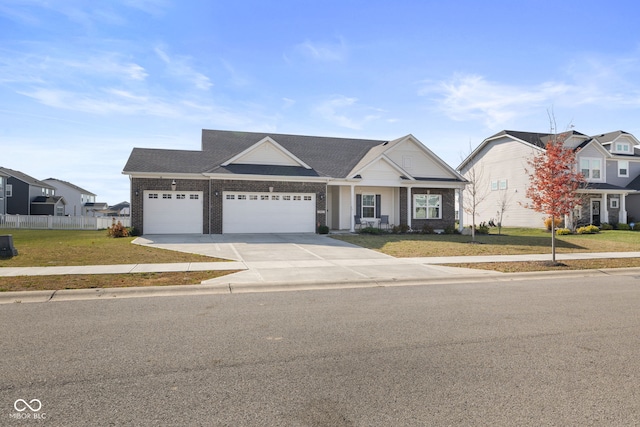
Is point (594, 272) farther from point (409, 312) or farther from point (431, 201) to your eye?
point (431, 201)

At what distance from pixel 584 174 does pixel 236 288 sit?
107ft

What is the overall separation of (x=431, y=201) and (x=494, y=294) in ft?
65.4

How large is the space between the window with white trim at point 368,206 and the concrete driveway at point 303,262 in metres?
7.10

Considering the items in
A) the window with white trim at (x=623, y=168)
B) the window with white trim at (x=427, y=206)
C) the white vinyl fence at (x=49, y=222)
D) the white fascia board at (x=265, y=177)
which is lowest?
the white vinyl fence at (x=49, y=222)

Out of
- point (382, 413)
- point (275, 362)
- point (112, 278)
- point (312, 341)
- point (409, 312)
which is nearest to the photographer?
point (382, 413)

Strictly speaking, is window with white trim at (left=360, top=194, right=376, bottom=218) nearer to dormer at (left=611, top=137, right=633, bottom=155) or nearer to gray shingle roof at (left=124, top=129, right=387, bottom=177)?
gray shingle roof at (left=124, top=129, right=387, bottom=177)

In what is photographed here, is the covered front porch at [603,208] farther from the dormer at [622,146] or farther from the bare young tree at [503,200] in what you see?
the bare young tree at [503,200]

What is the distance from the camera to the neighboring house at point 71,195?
239ft

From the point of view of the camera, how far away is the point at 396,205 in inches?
1094

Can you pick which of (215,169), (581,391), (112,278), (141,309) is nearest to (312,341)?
(581,391)

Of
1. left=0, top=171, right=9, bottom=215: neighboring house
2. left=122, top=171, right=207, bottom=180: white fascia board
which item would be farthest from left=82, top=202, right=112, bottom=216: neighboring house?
left=122, top=171, right=207, bottom=180: white fascia board

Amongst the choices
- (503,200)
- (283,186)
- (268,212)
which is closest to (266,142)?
(283,186)

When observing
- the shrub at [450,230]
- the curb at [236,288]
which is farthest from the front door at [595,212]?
the curb at [236,288]

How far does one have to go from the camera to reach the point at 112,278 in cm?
988
